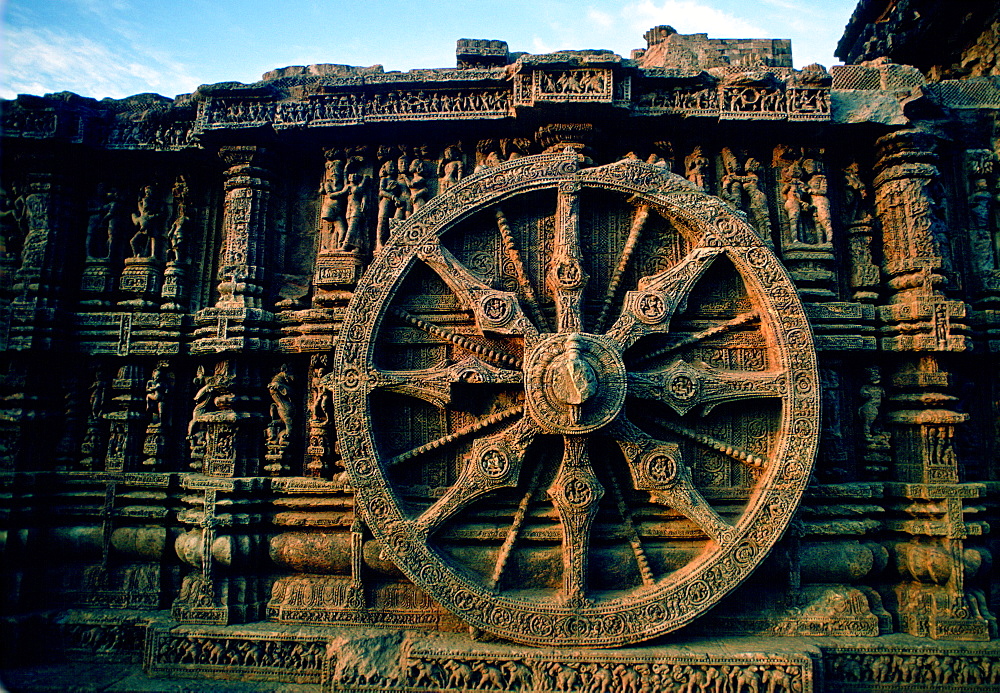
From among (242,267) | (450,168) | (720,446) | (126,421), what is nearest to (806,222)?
(720,446)

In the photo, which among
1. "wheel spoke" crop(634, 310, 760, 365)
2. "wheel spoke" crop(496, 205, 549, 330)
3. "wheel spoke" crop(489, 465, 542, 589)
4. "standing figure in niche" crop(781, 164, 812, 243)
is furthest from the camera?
"standing figure in niche" crop(781, 164, 812, 243)

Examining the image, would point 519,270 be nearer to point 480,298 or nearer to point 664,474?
point 480,298

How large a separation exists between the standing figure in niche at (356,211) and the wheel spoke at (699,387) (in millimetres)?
2578

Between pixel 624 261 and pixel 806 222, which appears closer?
pixel 624 261

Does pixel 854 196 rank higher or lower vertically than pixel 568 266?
higher

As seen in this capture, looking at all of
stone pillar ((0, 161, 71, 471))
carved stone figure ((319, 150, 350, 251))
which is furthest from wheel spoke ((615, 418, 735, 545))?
stone pillar ((0, 161, 71, 471))

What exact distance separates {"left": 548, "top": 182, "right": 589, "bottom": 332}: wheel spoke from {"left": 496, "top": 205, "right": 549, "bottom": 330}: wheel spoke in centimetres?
18

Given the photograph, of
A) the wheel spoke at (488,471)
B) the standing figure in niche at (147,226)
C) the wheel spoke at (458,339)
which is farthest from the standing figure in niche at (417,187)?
the standing figure in niche at (147,226)

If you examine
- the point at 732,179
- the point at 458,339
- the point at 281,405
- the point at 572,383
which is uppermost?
the point at 732,179

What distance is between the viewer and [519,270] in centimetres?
440

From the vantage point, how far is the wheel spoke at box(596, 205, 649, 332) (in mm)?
4289

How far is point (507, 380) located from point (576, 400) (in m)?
0.56

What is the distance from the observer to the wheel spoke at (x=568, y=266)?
410cm

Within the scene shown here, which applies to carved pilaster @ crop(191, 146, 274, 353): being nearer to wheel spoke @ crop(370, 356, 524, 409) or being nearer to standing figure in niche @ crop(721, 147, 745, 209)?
wheel spoke @ crop(370, 356, 524, 409)
